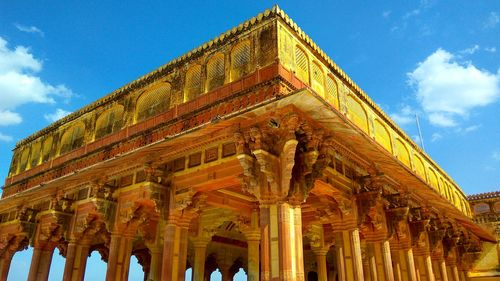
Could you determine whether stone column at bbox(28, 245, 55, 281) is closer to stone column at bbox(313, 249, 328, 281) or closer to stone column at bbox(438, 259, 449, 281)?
stone column at bbox(313, 249, 328, 281)

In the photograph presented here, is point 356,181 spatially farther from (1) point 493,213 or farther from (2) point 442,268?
(1) point 493,213

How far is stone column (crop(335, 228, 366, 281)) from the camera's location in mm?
10844

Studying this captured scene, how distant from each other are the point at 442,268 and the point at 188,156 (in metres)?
13.2

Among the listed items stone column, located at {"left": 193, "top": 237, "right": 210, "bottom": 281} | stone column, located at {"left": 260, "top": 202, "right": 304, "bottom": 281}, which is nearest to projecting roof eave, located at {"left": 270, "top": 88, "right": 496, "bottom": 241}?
stone column, located at {"left": 260, "top": 202, "right": 304, "bottom": 281}

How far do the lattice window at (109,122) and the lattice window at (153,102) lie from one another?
948 mm

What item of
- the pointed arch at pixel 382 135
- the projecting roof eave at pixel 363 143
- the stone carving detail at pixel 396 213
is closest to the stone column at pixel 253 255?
the projecting roof eave at pixel 363 143

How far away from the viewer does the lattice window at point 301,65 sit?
10586mm

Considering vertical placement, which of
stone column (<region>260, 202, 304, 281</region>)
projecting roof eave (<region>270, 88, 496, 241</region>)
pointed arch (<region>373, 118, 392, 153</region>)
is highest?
pointed arch (<region>373, 118, 392, 153</region>)

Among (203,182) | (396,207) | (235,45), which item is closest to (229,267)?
(396,207)

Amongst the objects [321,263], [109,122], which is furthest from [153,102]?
[321,263]

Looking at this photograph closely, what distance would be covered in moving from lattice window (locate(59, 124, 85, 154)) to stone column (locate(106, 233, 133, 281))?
4493mm

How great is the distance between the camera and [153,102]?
12.9m

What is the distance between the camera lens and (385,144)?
1467cm

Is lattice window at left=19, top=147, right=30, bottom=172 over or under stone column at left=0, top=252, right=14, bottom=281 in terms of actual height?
over
